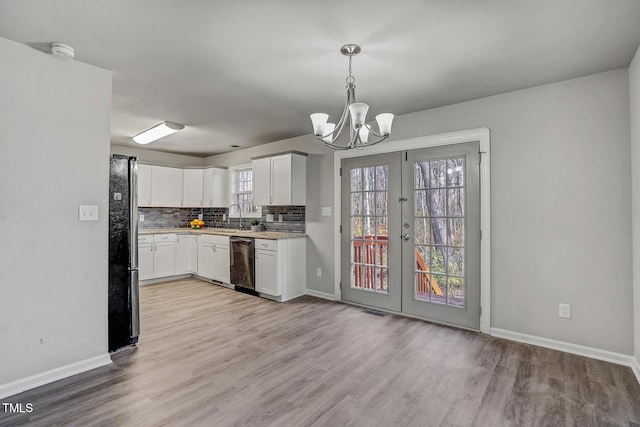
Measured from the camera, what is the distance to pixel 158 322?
3559 mm

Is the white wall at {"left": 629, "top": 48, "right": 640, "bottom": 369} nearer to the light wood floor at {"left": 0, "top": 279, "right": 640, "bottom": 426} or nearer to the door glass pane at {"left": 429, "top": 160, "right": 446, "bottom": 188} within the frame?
the light wood floor at {"left": 0, "top": 279, "right": 640, "bottom": 426}

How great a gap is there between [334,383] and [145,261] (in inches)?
170

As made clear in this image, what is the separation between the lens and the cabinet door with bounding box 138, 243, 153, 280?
17.3ft

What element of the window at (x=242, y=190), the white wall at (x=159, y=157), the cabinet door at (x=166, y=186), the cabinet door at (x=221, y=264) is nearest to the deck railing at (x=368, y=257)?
the cabinet door at (x=221, y=264)

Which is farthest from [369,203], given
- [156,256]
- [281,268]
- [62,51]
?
[156,256]

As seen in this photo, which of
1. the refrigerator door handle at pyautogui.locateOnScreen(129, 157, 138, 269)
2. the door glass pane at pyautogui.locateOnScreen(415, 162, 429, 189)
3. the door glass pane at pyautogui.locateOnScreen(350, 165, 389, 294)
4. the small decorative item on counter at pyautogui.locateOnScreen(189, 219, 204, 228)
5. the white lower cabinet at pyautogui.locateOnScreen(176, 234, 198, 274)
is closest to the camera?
the refrigerator door handle at pyautogui.locateOnScreen(129, 157, 138, 269)

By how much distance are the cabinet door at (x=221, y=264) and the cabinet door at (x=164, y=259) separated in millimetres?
889

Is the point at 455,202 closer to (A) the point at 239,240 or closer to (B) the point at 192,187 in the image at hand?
(A) the point at 239,240

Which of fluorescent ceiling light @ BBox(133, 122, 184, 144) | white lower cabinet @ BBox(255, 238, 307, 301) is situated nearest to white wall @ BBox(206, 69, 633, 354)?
white lower cabinet @ BBox(255, 238, 307, 301)

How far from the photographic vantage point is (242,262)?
16.0 feet

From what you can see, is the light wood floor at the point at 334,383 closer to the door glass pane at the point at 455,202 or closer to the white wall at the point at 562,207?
the white wall at the point at 562,207

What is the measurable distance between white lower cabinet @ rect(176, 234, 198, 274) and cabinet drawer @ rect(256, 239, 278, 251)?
1805 millimetres

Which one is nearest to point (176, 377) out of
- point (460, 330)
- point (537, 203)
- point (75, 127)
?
point (75, 127)

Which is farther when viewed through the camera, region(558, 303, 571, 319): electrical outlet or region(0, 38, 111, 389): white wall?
region(558, 303, 571, 319): electrical outlet
